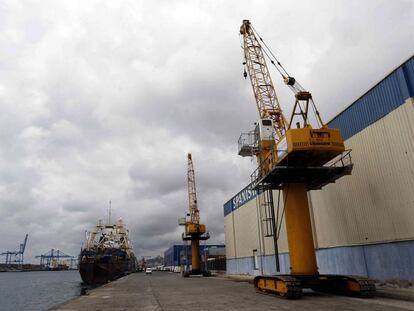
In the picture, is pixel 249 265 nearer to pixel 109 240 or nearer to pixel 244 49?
pixel 244 49

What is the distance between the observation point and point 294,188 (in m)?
20.9

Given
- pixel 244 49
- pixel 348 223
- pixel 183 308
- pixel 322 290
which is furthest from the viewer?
pixel 244 49

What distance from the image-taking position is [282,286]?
1756 cm

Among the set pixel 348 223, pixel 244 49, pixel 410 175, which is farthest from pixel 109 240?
pixel 410 175

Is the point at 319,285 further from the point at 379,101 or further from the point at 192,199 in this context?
the point at 192,199

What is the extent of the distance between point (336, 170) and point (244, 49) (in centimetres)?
1999

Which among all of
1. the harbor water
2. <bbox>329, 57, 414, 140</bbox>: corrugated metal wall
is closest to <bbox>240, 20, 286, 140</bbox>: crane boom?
<bbox>329, 57, 414, 140</bbox>: corrugated metal wall

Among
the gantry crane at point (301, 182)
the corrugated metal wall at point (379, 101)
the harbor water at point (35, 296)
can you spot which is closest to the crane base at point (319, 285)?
the gantry crane at point (301, 182)

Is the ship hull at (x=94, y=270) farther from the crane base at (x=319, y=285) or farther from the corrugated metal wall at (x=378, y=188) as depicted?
the crane base at (x=319, y=285)

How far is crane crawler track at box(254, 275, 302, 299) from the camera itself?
16797 millimetres

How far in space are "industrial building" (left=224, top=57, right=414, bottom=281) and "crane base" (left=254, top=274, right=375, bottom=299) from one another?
4226 millimetres

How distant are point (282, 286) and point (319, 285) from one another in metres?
2.63

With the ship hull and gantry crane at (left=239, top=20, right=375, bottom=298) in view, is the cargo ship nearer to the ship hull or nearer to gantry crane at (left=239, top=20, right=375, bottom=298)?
the ship hull

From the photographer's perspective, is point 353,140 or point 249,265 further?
point 249,265
